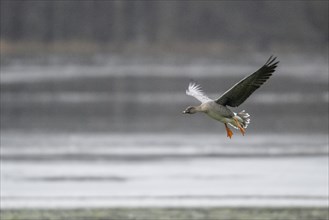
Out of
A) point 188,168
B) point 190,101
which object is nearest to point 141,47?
point 190,101

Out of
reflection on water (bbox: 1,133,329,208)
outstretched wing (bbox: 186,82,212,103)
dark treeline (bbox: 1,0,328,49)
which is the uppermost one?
dark treeline (bbox: 1,0,328,49)

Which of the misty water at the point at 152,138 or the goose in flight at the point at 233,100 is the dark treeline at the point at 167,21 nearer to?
the misty water at the point at 152,138

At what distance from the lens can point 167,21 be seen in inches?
1332

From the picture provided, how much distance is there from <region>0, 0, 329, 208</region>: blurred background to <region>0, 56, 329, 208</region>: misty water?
0.03 metres

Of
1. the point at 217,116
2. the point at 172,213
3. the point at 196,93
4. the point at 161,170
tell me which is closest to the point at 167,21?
the point at 161,170

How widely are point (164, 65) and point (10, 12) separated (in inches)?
254

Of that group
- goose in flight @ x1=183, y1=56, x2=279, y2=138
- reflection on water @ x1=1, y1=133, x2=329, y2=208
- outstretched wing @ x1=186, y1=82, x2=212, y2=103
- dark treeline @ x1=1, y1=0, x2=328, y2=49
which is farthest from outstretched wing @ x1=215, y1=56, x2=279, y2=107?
dark treeline @ x1=1, y1=0, x2=328, y2=49

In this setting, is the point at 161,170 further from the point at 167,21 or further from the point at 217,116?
the point at 167,21

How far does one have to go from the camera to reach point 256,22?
109 ft

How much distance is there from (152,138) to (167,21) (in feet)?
47.4

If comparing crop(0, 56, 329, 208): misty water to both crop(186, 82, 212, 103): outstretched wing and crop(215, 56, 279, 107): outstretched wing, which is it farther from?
crop(215, 56, 279, 107): outstretched wing

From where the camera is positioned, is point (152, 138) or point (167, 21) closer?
point (152, 138)

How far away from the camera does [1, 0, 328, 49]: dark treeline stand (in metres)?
32.8

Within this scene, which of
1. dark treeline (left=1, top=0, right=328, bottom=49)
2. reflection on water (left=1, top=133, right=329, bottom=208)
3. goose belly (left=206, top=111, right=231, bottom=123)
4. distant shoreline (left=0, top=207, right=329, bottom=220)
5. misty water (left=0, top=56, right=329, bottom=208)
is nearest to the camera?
goose belly (left=206, top=111, right=231, bottom=123)
